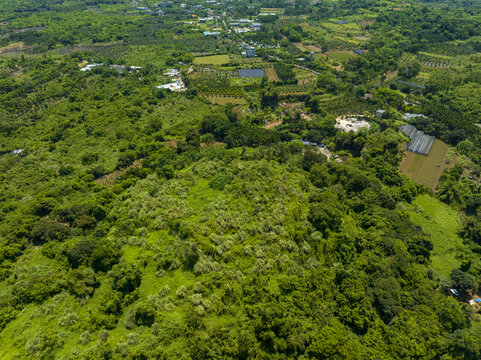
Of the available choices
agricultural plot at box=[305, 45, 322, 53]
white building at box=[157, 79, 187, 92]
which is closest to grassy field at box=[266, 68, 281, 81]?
agricultural plot at box=[305, 45, 322, 53]

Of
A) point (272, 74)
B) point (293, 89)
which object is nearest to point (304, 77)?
point (272, 74)

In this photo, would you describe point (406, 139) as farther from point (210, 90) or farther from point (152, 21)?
point (152, 21)

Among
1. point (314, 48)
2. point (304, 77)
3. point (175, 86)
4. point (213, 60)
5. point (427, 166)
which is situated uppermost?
point (314, 48)

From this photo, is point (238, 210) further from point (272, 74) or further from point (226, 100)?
point (272, 74)

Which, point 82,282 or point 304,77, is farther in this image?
point 304,77

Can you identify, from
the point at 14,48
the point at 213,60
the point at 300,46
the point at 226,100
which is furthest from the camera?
the point at 300,46
